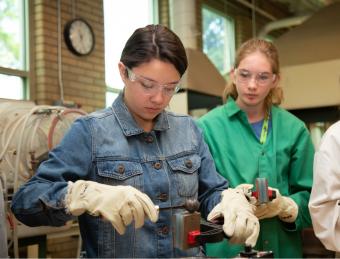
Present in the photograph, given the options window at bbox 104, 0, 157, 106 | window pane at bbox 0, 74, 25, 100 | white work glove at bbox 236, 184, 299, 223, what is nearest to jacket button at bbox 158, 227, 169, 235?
white work glove at bbox 236, 184, 299, 223

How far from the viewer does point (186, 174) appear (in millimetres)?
1237

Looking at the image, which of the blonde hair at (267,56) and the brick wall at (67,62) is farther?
the brick wall at (67,62)

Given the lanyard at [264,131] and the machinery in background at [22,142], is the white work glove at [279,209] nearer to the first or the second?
the lanyard at [264,131]

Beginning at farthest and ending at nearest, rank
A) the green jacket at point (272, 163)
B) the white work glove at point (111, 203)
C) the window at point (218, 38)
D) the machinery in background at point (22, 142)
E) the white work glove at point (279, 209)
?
the window at point (218, 38) → the machinery in background at point (22, 142) → the green jacket at point (272, 163) → the white work glove at point (279, 209) → the white work glove at point (111, 203)

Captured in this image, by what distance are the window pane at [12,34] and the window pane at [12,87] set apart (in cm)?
10

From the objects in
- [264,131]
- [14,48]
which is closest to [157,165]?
[264,131]

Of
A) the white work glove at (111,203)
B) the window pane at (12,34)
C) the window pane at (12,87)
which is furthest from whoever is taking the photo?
the window pane at (12,34)

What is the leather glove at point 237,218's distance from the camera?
1.05 m

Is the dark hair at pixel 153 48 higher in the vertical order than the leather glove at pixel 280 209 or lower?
higher

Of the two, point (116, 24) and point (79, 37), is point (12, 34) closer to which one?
point (79, 37)

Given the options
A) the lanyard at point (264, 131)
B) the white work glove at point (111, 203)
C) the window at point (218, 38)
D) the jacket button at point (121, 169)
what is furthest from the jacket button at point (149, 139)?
the window at point (218, 38)

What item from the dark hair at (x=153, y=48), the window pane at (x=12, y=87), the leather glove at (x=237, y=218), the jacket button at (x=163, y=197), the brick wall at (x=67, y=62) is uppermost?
the brick wall at (x=67, y=62)

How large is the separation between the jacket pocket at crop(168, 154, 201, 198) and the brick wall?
97.6 inches

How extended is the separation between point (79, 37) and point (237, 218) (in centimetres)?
304
